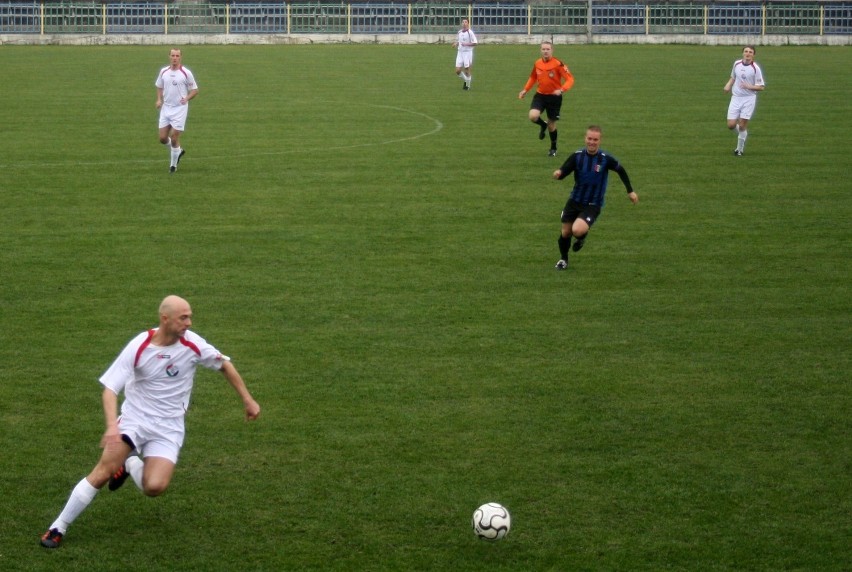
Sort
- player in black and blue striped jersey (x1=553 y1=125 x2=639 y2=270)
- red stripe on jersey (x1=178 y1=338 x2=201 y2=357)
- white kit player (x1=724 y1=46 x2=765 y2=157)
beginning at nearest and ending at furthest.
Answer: red stripe on jersey (x1=178 y1=338 x2=201 y2=357)
player in black and blue striped jersey (x1=553 y1=125 x2=639 y2=270)
white kit player (x1=724 y1=46 x2=765 y2=157)

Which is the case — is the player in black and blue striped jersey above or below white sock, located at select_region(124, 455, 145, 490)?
above

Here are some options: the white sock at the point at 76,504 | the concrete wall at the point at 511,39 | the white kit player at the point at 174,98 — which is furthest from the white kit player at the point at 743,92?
the concrete wall at the point at 511,39

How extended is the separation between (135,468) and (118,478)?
32cm

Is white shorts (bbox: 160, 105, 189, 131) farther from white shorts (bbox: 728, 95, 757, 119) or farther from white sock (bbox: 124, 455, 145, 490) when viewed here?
white sock (bbox: 124, 455, 145, 490)

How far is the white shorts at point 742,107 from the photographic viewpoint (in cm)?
2567

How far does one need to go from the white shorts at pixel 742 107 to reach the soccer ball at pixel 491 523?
1892 centimetres

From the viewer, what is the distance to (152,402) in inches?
339

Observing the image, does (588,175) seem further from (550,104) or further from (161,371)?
(550,104)

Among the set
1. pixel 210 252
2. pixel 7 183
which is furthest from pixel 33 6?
pixel 210 252

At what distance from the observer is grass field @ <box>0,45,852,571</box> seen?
8.74 m

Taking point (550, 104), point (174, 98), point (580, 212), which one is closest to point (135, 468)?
point (580, 212)

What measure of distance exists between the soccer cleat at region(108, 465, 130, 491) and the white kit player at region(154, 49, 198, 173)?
1459 cm

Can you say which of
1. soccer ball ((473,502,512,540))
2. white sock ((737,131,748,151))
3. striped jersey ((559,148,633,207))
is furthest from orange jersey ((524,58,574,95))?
soccer ball ((473,502,512,540))

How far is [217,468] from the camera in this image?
32.2 ft
